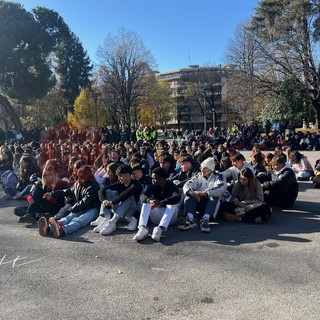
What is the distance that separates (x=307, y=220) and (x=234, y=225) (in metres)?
1.40

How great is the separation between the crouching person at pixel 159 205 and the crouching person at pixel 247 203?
1105mm

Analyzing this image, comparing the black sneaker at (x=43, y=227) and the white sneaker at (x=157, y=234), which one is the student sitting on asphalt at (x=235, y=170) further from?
the black sneaker at (x=43, y=227)

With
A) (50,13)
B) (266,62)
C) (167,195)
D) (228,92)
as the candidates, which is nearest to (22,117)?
(50,13)

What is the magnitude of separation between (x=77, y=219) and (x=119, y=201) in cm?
83

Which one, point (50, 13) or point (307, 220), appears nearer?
point (307, 220)

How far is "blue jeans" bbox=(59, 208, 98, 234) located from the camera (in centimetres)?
599

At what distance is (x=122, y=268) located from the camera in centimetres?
445

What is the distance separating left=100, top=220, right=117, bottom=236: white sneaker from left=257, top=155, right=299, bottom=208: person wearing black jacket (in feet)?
10.8

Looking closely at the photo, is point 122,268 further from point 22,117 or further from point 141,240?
point 22,117

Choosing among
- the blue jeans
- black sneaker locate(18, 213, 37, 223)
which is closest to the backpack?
black sneaker locate(18, 213, 37, 223)

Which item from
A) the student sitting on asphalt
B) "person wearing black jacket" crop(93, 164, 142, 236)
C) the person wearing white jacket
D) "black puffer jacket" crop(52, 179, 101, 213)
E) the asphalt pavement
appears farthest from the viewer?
the student sitting on asphalt

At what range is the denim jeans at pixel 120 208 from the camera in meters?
6.18

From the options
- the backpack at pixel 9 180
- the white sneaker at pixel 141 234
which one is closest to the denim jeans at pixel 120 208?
the white sneaker at pixel 141 234

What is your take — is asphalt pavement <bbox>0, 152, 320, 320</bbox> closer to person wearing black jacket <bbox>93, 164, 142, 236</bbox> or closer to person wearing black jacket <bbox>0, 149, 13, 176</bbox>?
person wearing black jacket <bbox>93, 164, 142, 236</bbox>
